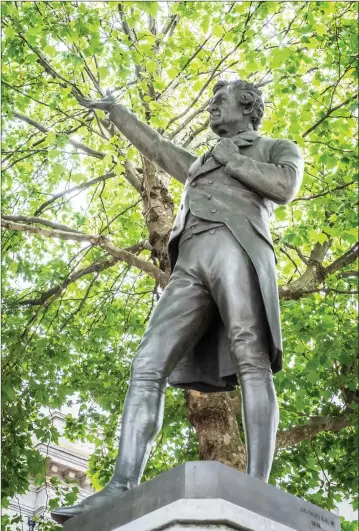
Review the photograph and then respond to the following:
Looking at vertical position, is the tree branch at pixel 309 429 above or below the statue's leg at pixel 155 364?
above

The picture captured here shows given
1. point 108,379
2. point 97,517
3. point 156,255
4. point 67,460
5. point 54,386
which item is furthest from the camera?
point 67,460

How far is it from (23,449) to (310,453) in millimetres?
3626

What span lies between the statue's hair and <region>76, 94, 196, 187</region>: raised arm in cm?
46

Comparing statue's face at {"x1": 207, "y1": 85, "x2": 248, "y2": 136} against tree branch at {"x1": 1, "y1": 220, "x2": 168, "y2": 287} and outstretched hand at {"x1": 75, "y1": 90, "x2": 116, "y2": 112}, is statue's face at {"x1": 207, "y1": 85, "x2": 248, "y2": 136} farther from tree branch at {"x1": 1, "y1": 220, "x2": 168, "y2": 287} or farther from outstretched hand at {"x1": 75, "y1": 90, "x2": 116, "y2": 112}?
tree branch at {"x1": 1, "y1": 220, "x2": 168, "y2": 287}

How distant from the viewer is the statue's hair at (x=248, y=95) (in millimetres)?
5551

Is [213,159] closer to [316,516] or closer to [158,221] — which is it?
[316,516]

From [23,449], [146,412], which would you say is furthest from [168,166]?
[23,449]

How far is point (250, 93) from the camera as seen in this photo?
557 cm

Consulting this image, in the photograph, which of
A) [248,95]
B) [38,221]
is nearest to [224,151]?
[248,95]

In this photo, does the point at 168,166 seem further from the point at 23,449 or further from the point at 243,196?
the point at 23,449

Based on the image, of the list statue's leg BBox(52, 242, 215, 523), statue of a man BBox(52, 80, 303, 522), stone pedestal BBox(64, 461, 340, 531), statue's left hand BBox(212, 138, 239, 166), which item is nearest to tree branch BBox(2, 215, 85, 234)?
statue of a man BBox(52, 80, 303, 522)

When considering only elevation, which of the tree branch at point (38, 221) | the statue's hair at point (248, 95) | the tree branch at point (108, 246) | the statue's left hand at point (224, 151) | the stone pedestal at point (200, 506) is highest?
the tree branch at point (38, 221)

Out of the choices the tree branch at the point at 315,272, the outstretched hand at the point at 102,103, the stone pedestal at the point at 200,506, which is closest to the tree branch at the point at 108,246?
the tree branch at the point at 315,272

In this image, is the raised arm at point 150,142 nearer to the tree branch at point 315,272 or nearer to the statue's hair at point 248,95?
the statue's hair at point 248,95
